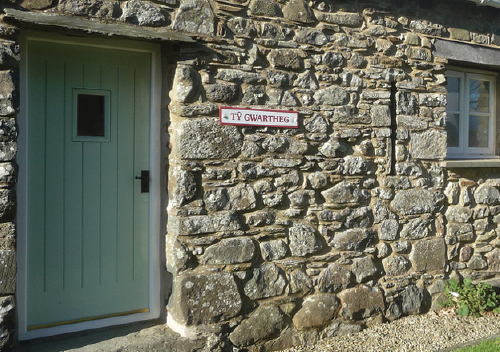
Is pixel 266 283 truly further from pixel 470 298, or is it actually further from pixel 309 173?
pixel 470 298

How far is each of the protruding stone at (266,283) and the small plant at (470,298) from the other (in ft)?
6.15

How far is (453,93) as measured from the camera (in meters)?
5.39

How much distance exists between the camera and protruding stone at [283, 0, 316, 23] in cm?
419

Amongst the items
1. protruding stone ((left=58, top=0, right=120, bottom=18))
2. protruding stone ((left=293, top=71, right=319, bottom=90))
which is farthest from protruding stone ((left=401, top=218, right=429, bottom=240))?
protruding stone ((left=58, top=0, right=120, bottom=18))

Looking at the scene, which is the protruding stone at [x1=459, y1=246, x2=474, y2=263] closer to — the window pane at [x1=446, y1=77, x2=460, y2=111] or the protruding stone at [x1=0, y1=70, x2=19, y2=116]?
the window pane at [x1=446, y1=77, x2=460, y2=111]

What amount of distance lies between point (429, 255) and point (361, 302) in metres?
0.91

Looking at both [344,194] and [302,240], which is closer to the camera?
[302,240]

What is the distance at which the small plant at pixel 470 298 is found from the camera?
4.83 meters

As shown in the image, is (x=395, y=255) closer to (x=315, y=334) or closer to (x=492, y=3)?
(x=315, y=334)

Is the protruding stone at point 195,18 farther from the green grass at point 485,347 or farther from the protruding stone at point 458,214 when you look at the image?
the green grass at point 485,347

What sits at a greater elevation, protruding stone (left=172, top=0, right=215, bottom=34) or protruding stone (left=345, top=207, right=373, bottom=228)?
protruding stone (left=172, top=0, right=215, bottom=34)

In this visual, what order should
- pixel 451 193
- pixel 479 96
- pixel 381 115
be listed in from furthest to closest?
pixel 479 96 → pixel 451 193 → pixel 381 115

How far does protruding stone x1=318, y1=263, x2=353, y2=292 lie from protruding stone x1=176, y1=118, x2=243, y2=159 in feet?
4.31

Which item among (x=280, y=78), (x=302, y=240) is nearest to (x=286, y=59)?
(x=280, y=78)
